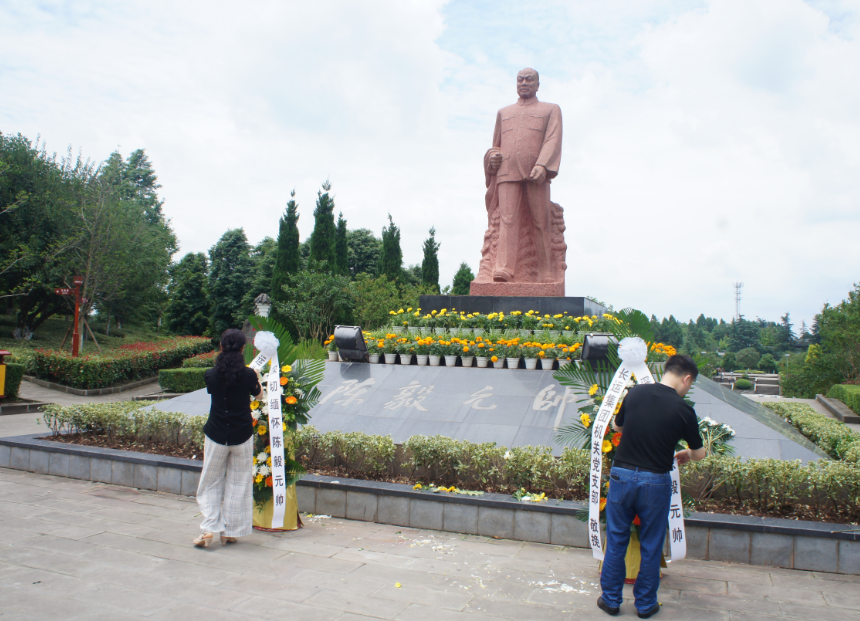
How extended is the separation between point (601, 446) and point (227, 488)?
7.79 feet

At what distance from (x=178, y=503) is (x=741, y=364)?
6085 cm

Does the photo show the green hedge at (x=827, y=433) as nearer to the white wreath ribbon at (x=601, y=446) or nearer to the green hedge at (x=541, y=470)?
the green hedge at (x=541, y=470)

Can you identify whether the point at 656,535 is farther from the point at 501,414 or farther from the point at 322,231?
the point at 322,231

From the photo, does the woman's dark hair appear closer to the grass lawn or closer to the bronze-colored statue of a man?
the bronze-colored statue of a man

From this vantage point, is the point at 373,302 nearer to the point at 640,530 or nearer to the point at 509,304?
the point at 509,304

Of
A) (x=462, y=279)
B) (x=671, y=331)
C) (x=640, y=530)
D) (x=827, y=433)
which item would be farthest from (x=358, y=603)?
(x=671, y=331)

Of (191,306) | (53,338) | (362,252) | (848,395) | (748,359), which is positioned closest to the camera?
(848,395)

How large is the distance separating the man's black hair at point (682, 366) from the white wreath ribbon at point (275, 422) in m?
2.51

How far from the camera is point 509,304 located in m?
9.54

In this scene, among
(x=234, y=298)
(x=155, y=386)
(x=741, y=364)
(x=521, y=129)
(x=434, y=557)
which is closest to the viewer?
(x=434, y=557)

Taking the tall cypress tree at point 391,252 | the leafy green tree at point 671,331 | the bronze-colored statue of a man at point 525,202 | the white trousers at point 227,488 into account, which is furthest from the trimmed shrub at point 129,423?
the leafy green tree at point 671,331

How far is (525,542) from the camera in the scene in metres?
3.93

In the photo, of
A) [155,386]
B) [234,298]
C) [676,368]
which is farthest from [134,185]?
[676,368]

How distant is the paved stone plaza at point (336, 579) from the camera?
2896 millimetres
